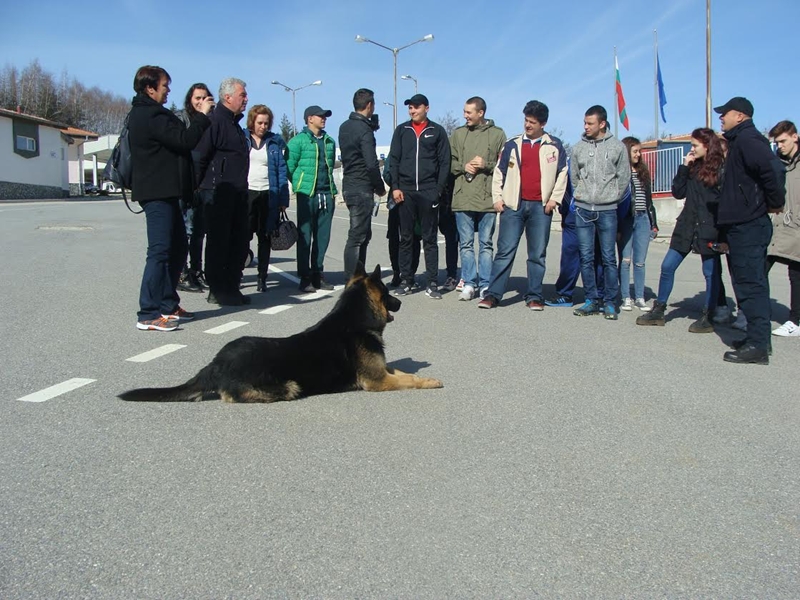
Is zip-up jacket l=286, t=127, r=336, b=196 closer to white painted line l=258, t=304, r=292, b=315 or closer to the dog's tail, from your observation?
white painted line l=258, t=304, r=292, b=315

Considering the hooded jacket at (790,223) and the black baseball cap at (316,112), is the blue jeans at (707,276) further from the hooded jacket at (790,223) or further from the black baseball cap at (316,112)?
the black baseball cap at (316,112)

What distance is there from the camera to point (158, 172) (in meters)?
7.00

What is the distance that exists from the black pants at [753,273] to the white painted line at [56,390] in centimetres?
552

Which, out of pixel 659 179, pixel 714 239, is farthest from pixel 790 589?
pixel 659 179

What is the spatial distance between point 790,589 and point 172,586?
2.31 meters

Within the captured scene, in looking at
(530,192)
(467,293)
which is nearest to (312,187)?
(467,293)

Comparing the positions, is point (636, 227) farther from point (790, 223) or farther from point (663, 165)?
point (663, 165)

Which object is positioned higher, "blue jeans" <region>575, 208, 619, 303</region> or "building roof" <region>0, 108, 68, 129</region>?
"building roof" <region>0, 108, 68, 129</region>

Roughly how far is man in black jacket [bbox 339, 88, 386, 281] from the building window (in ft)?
181

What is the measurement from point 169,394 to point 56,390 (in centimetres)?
95

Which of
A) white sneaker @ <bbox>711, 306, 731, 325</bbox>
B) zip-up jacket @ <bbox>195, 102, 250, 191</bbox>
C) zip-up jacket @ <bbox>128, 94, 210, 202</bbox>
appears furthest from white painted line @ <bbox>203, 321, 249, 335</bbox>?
white sneaker @ <bbox>711, 306, 731, 325</bbox>

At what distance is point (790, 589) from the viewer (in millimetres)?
2799

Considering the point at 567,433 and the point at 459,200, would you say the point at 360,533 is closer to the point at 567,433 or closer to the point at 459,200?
the point at 567,433

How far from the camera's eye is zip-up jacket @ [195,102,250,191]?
27.1 ft
